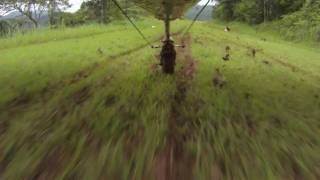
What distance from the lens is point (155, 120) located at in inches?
184

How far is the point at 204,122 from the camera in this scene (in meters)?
4.67

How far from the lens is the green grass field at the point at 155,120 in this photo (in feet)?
11.7

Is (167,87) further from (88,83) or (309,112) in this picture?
(309,112)

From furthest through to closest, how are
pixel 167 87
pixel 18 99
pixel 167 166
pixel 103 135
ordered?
1. pixel 167 87
2. pixel 18 99
3. pixel 103 135
4. pixel 167 166

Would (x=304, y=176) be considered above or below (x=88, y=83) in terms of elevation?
below

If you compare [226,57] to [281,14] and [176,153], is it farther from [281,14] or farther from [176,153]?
[281,14]

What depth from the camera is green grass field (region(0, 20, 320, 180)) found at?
3.58 meters

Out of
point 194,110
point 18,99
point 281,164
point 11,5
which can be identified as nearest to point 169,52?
point 194,110

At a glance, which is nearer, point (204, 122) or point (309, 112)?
point (204, 122)

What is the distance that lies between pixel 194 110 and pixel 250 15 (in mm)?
28820

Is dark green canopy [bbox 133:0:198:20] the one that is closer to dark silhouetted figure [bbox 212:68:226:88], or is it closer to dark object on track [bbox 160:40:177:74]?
dark object on track [bbox 160:40:177:74]

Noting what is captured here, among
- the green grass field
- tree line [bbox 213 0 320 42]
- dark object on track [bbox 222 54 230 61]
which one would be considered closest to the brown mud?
the green grass field

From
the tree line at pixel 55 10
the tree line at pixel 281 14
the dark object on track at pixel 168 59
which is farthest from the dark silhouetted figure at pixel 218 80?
the tree line at pixel 55 10

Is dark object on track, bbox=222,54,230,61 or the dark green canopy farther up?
the dark green canopy
